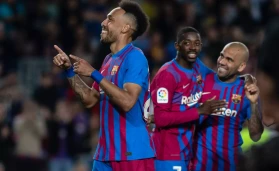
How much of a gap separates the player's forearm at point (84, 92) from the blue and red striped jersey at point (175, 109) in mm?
675

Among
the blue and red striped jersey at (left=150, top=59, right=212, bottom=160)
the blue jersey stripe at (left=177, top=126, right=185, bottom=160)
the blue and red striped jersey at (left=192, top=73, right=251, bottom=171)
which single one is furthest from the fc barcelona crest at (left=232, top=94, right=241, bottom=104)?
the blue jersey stripe at (left=177, top=126, right=185, bottom=160)

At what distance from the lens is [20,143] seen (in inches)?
395

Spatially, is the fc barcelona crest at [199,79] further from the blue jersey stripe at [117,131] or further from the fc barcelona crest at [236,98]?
the blue jersey stripe at [117,131]

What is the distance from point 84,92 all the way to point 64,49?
6622 mm

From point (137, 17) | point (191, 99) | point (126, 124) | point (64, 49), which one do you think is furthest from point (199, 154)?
point (64, 49)

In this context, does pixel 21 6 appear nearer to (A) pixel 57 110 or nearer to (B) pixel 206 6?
(A) pixel 57 110

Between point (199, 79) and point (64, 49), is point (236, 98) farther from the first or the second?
point (64, 49)

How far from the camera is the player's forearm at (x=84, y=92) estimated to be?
548 centimetres

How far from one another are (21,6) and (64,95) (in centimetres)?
218

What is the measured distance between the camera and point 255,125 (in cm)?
604

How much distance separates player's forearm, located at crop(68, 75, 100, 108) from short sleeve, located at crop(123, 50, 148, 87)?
0.46m

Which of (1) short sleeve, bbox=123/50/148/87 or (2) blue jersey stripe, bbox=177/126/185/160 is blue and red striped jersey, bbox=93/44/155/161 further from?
(2) blue jersey stripe, bbox=177/126/185/160

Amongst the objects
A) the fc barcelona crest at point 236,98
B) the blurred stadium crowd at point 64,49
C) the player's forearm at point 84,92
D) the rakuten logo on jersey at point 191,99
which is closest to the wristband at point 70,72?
the player's forearm at point 84,92

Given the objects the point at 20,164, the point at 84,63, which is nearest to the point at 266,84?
the point at 84,63
